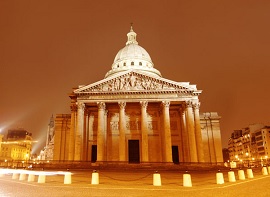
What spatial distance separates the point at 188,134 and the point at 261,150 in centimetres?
6550

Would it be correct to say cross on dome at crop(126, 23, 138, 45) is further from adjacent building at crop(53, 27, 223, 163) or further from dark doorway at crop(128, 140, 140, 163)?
dark doorway at crop(128, 140, 140, 163)

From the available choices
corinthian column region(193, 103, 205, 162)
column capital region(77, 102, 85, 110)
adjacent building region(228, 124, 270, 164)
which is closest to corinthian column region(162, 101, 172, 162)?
corinthian column region(193, 103, 205, 162)

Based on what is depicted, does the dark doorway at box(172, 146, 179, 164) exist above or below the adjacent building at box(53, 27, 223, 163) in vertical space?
below

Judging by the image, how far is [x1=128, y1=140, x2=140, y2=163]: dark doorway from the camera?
1486 inches

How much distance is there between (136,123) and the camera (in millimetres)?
38562

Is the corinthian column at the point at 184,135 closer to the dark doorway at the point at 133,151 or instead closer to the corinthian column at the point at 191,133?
the corinthian column at the point at 191,133

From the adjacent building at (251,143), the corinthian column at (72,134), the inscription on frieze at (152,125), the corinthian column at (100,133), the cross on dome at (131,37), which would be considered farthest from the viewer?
the adjacent building at (251,143)

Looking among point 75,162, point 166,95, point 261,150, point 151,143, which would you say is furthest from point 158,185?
point 261,150

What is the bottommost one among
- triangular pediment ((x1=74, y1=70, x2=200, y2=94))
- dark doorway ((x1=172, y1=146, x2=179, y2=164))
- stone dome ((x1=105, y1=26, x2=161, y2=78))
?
dark doorway ((x1=172, y1=146, x2=179, y2=164))

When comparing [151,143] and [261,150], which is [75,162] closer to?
[151,143]

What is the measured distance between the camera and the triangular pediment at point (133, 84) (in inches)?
1375

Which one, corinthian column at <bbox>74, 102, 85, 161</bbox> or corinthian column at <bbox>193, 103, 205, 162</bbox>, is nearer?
corinthian column at <bbox>74, 102, 85, 161</bbox>

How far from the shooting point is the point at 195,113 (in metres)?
34.8

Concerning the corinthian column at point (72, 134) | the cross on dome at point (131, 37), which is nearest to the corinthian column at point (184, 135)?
the corinthian column at point (72, 134)
